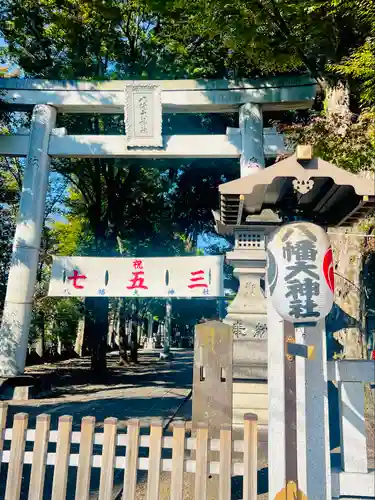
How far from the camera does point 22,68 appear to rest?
12664mm

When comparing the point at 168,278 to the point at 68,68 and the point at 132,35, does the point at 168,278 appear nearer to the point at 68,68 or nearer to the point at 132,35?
the point at 68,68

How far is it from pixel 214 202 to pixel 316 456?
13.5m

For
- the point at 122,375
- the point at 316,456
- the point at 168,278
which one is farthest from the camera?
the point at 122,375

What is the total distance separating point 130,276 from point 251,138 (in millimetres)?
4549

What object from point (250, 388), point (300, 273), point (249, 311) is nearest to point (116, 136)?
point (249, 311)

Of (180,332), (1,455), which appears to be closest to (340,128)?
(1,455)

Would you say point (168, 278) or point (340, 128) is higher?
point (340, 128)

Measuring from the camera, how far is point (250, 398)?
6.80 m

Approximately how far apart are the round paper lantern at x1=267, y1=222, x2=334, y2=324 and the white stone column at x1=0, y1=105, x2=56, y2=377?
8003mm

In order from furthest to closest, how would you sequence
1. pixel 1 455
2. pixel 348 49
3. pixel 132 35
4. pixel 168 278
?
1. pixel 132 35
2. pixel 168 278
3. pixel 348 49
4. pixel 1 455

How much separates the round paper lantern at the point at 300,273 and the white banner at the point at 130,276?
23.0 feet

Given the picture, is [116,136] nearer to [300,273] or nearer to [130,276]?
[130,276]

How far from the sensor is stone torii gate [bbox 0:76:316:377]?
9.84 metres

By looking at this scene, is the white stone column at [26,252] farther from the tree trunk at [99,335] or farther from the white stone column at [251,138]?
the white stone column at [251,138]
